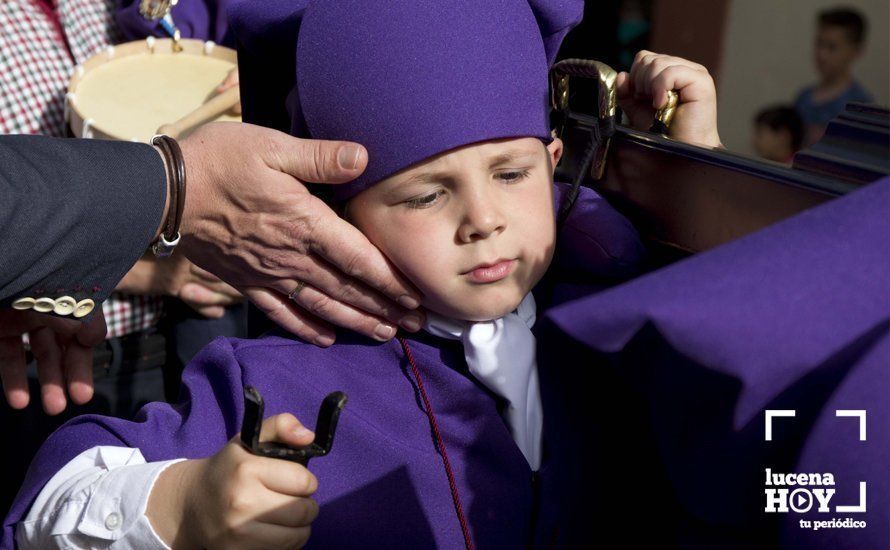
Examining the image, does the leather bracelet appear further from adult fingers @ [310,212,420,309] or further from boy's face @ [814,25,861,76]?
boy's face @ [814,25,861,76]

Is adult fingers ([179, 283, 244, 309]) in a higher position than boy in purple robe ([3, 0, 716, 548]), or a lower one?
lower

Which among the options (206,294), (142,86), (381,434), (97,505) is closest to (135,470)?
(97,505)

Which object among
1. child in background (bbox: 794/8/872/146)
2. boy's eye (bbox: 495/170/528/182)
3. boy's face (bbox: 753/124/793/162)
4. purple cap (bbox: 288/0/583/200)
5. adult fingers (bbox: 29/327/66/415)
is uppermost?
purple cap (bbox: 288/0/583/200)

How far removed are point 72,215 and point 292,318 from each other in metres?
0.34

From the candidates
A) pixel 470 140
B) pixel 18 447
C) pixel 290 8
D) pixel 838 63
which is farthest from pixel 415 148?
pixel 838 63

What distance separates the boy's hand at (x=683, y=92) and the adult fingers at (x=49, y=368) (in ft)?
3.47

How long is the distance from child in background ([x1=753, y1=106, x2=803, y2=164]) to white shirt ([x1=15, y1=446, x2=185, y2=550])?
4.03 m

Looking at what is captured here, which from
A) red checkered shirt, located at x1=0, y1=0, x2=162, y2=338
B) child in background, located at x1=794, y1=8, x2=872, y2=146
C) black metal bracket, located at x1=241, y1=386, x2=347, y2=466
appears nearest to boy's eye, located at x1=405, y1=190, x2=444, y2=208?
black metal bracket, located at x1=241, y1=386, x2=347, y2=466

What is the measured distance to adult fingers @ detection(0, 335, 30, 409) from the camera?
1680 mm

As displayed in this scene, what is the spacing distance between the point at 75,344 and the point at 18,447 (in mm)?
606

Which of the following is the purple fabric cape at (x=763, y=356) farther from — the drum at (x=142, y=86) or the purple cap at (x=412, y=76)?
the drum at (x=142, y=86)

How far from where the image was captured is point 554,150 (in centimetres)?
158

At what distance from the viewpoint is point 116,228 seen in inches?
55.8

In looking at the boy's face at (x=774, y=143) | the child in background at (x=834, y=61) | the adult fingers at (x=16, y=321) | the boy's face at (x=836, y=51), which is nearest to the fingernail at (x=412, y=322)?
the adult fingers at (x=16, y=321)
